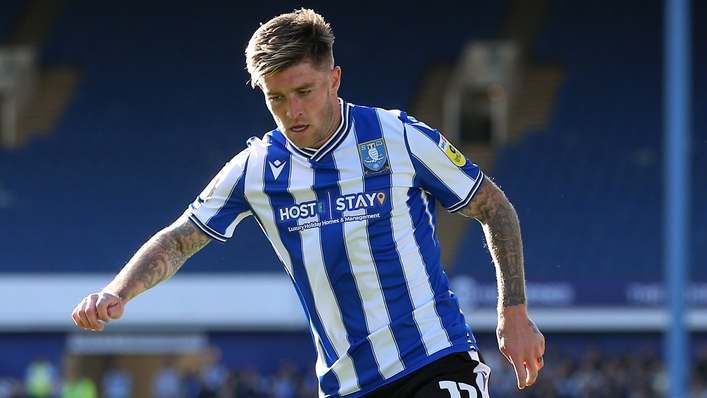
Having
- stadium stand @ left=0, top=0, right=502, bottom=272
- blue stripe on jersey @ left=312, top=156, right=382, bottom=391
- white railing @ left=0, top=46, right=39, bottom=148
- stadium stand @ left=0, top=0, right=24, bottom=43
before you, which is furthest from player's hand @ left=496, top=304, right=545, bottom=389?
stadium stand @ left=0, top=0, right=24, bottom=43

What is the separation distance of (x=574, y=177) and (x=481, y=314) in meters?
2.80

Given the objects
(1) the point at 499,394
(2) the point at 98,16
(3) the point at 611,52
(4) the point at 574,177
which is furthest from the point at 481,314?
(2) the point at 98,16

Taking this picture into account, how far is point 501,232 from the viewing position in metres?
2.88

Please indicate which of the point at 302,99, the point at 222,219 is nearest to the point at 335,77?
the point at 302,99

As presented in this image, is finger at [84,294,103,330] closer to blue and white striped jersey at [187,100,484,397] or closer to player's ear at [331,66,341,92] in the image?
blue and white striped jersey at [187,100,484,397]

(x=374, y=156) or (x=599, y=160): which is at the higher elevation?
(x=374, y=156)

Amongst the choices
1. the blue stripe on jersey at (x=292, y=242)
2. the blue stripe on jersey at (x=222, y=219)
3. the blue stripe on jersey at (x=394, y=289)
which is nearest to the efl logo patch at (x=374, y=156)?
the blue stripe on jersey at (x=394, y=289)

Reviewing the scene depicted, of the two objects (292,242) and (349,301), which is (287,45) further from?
(349,301)

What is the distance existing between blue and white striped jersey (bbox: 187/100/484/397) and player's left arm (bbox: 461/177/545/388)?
0.21ft

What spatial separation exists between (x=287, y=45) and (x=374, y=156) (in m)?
0.41

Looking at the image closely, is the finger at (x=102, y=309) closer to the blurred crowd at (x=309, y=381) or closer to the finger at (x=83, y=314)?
the finger at (x=83, y=314)

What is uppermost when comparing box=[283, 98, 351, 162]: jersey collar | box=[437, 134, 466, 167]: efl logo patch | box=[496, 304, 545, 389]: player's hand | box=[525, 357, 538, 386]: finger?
box=[283, 98, 351, 162]: jersey collar

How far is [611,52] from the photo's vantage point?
16.5 metres

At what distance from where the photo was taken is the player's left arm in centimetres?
271
